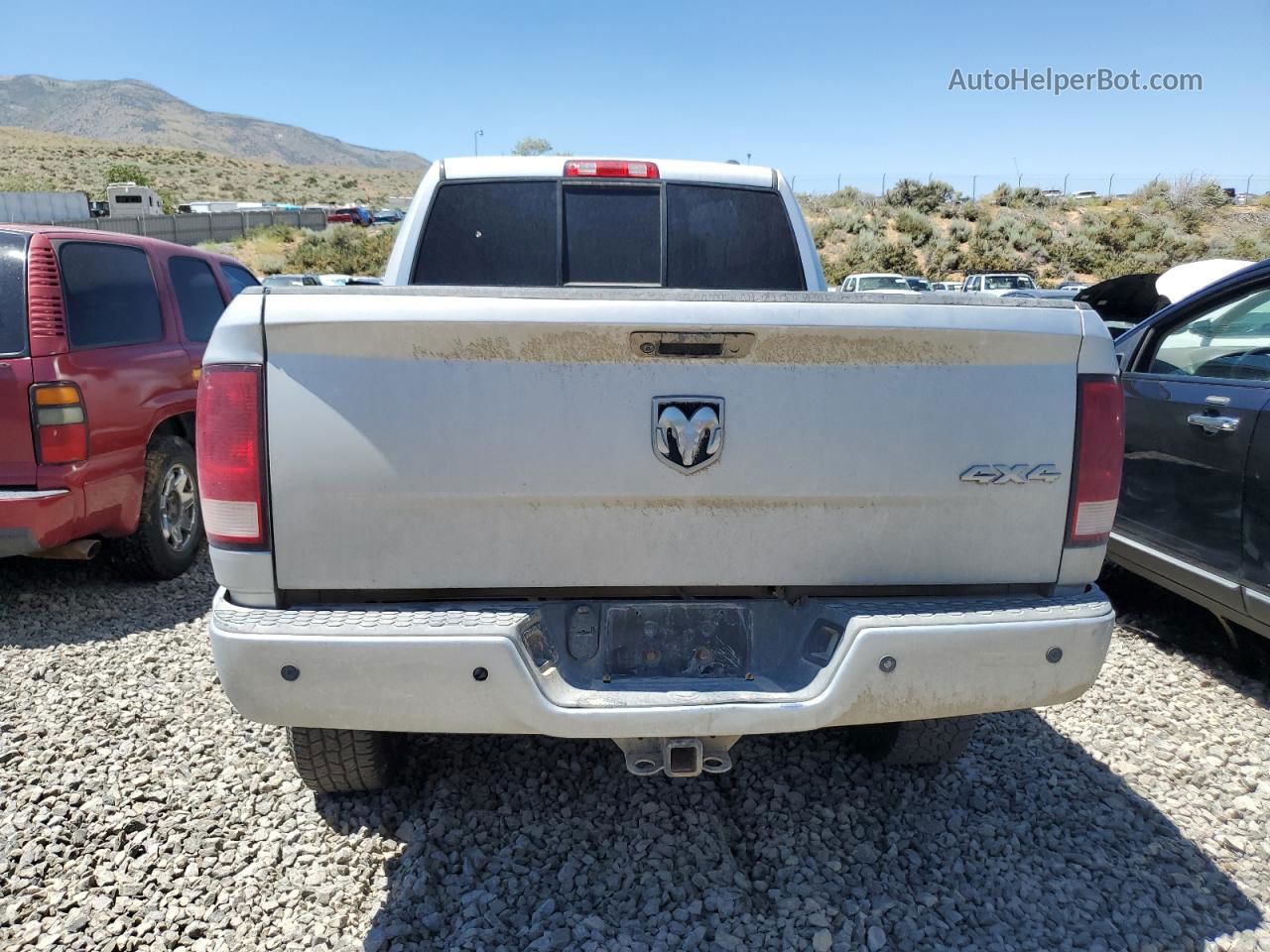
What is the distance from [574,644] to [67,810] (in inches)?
77.5

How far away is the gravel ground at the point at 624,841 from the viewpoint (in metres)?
2.44

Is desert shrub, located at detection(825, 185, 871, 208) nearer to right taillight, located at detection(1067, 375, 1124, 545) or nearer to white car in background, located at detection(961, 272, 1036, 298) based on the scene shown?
white car in background, located at detection(961, 272, 1036, 298)

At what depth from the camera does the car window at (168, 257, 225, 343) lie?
545 cm

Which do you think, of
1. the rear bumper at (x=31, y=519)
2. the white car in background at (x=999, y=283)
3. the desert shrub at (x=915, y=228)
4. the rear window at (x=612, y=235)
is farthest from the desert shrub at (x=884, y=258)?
the rear bumper at (x=31, y=519)

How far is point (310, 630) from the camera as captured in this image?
6.78 ft

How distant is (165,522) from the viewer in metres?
5.08

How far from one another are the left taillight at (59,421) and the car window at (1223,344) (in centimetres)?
527

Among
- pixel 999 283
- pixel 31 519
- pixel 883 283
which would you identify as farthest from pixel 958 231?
pixel 31 519

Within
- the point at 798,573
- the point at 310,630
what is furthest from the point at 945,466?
the point at 310,630

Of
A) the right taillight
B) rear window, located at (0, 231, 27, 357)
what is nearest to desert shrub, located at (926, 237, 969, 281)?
rear window, located at (0, 231, 27, 357)

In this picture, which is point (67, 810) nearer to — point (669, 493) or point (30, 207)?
point (669, 493)

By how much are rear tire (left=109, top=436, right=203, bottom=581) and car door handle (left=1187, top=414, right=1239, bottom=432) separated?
523 centimetres

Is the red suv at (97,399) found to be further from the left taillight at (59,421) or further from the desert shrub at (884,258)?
the desert shrub at (884,258)

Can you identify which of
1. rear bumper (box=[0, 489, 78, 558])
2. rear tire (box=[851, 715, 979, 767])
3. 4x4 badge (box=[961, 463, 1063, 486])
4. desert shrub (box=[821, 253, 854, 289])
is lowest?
rear tire (box=[851, 715, 979, 767])
